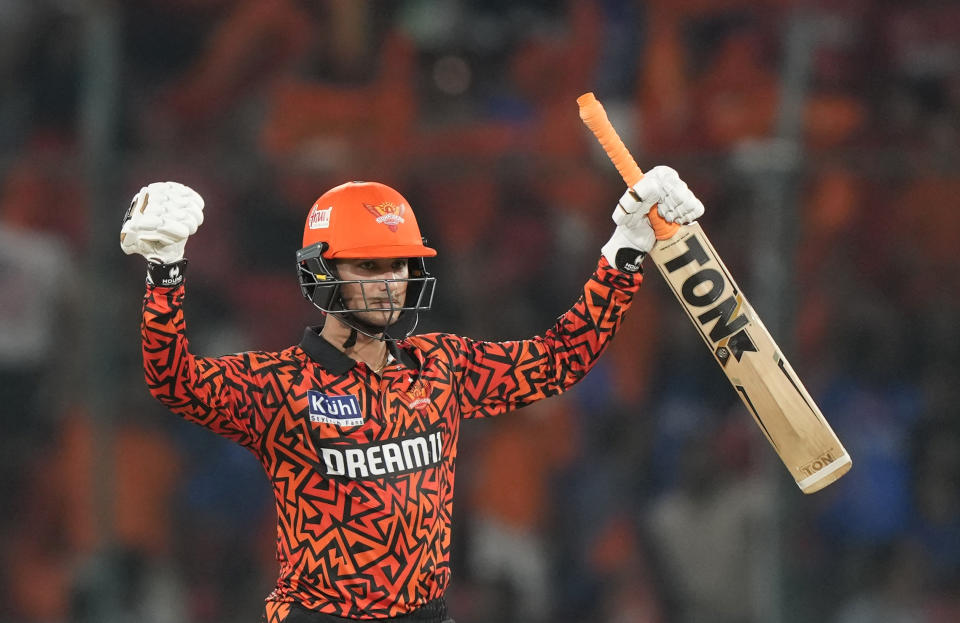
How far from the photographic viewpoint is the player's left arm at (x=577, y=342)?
3.65 meters

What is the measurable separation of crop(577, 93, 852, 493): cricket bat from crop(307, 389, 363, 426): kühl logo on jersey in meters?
0.87

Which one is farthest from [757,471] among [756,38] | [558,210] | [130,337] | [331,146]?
[130,337]

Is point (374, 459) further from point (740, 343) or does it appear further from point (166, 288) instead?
point (740, 343)

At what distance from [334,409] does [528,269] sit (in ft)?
9.34

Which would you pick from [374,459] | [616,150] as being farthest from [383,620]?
[616,150]

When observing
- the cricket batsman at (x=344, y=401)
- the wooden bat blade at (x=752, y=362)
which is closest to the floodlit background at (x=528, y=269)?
the wooden bat blade at (x=752, y=362)

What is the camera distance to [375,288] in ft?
11.4

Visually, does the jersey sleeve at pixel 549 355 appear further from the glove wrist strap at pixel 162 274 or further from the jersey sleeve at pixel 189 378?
the glove wrist strap at pixel 162 274

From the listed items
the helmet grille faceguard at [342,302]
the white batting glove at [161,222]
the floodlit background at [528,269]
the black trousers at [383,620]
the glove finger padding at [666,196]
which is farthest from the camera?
the floodlit background at [528,269]

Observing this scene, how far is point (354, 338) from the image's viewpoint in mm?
3479

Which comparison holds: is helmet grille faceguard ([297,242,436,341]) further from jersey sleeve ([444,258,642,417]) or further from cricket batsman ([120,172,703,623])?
jersey sleeve ([444,258,642,417])

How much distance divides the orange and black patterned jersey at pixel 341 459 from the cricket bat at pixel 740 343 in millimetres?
701

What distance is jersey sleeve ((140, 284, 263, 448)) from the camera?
317 centimetres

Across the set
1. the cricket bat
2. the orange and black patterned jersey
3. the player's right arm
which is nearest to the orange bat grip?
the cricket bat
